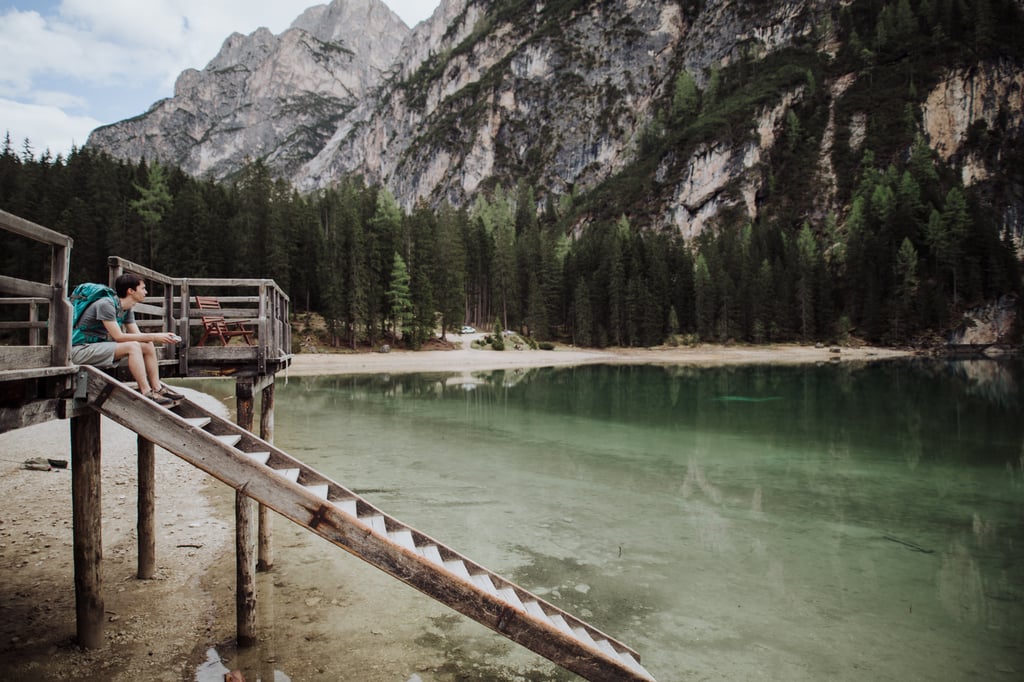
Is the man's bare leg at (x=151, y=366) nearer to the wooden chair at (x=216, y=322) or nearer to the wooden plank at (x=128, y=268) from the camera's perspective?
the wooden plank at (x=128, y=268)

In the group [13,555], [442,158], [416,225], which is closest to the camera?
[13,555]

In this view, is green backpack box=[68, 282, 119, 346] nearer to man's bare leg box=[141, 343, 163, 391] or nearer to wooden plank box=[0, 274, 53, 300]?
man's bare leg box=[141, 343, 163, 391]

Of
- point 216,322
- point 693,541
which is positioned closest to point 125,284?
point 216,322

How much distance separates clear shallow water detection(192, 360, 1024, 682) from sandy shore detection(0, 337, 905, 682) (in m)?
0.99

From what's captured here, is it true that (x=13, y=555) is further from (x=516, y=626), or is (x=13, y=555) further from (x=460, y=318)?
(x=460, y=318)

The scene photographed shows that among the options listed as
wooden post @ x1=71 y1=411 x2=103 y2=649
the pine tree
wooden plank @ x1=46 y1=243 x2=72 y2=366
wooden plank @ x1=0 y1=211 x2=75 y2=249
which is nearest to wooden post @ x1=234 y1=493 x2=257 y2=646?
wooden post @ x1=71 y1=411 x2=103 y2=649

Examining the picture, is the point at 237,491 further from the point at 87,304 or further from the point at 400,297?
the point at 400,297

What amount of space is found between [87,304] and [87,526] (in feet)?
7.85

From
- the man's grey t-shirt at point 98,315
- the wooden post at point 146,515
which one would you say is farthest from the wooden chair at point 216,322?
the man's grey t-shirt at point 98,315

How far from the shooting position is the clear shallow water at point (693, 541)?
6.46m

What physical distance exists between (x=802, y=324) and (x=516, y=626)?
90.7m

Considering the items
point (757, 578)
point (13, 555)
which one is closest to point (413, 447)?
point (13, 555)

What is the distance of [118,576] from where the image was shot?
7750 mm

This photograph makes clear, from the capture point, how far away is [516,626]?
4141mm
